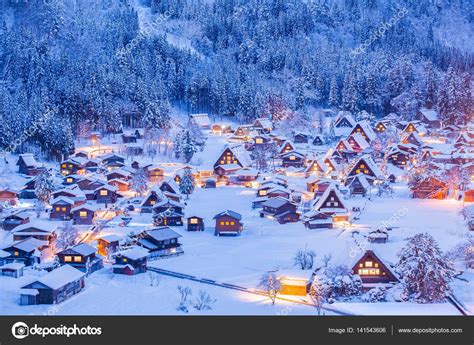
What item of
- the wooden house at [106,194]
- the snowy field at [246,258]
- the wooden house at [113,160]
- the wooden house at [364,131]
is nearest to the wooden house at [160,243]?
the snowy field at [246,258]

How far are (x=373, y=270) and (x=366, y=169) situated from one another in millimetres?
23166

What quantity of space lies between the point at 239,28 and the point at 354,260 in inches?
3401

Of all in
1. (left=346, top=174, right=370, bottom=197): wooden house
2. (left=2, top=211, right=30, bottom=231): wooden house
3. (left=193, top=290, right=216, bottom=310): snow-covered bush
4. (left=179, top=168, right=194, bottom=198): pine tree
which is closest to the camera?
(left=193, top=290, right=216, bottom=310): snow-covered bush

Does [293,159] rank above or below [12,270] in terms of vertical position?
below

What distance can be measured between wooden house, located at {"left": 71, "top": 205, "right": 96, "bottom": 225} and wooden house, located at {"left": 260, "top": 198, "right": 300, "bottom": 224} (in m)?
11.6

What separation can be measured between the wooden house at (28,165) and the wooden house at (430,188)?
100ft

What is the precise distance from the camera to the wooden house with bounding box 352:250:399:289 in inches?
1114

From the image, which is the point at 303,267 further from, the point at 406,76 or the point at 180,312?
the point at 406,76

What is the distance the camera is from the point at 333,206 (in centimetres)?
4009

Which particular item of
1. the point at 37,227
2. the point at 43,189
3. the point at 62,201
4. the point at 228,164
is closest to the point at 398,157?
the point at 228,164

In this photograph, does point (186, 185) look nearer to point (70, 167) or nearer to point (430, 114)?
point (70, 167)

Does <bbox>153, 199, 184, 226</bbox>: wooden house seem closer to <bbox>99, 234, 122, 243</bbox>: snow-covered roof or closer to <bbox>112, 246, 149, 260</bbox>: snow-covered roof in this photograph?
<bbox>99, 234, 122, 243</bbox>: snow-covered roof

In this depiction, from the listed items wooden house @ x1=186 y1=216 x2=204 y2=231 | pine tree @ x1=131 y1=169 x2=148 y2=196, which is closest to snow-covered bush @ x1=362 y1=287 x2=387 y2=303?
wooden house @ x1=186 y1=216 x2=204 y2=231

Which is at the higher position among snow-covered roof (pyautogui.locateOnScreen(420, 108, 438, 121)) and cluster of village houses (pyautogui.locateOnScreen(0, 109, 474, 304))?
snow-covered roof (pyautogui.locateOnScreen(420, 108, 438, 121))
